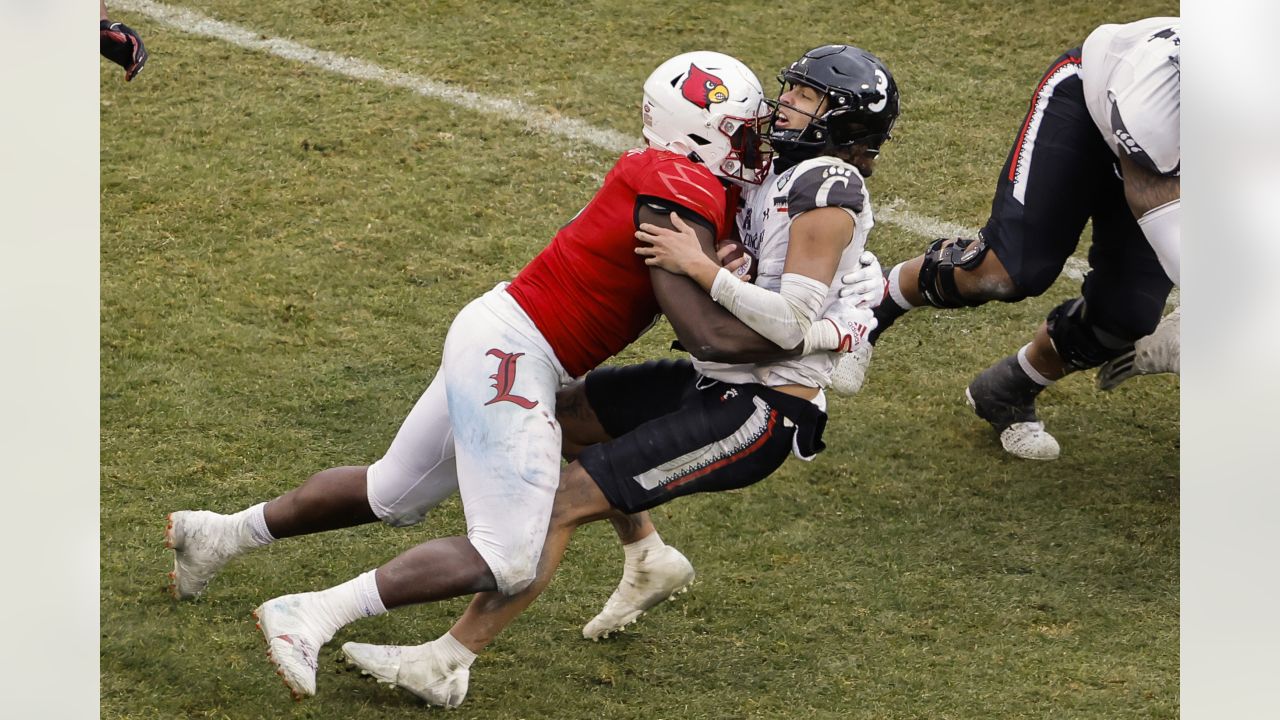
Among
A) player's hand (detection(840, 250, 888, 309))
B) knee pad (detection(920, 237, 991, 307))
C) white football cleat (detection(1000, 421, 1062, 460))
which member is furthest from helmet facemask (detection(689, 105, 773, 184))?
white football cleat (detection(1000, 421, 1062, 460))

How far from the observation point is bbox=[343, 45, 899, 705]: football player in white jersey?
3348mm

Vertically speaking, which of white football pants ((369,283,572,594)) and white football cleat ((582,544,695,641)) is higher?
white football pants ((369,283,572,594))

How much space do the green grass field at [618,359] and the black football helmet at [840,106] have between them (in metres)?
1.33

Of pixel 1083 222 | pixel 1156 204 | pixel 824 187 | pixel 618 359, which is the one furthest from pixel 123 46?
pixel 1156 204

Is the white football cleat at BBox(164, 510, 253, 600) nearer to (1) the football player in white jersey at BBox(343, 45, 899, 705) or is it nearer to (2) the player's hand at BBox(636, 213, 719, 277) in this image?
(1) the football player in white jersey at BBox(343, 45, 899, 705)

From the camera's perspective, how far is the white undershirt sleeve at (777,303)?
3307mm

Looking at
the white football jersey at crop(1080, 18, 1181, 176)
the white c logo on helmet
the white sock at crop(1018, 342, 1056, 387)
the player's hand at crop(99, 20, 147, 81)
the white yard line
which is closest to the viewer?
the white c logo on helmet

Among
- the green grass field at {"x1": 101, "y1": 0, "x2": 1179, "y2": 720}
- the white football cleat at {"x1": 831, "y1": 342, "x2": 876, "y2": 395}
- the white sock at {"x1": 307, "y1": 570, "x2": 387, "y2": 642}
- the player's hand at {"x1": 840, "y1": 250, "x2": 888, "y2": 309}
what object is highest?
the player's hand at {"x1": 840, "y1": 250, "x2": 888, "y2": 309}

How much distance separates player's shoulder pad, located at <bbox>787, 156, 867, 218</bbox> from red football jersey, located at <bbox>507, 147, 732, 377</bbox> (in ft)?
0.57

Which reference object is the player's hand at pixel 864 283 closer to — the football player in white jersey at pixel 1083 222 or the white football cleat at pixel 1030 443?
the football player in white jersey at pixel 1083 222

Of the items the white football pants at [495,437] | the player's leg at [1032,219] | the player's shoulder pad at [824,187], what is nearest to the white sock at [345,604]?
the white football pants at [495,437]

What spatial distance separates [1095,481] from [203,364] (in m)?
3.13
